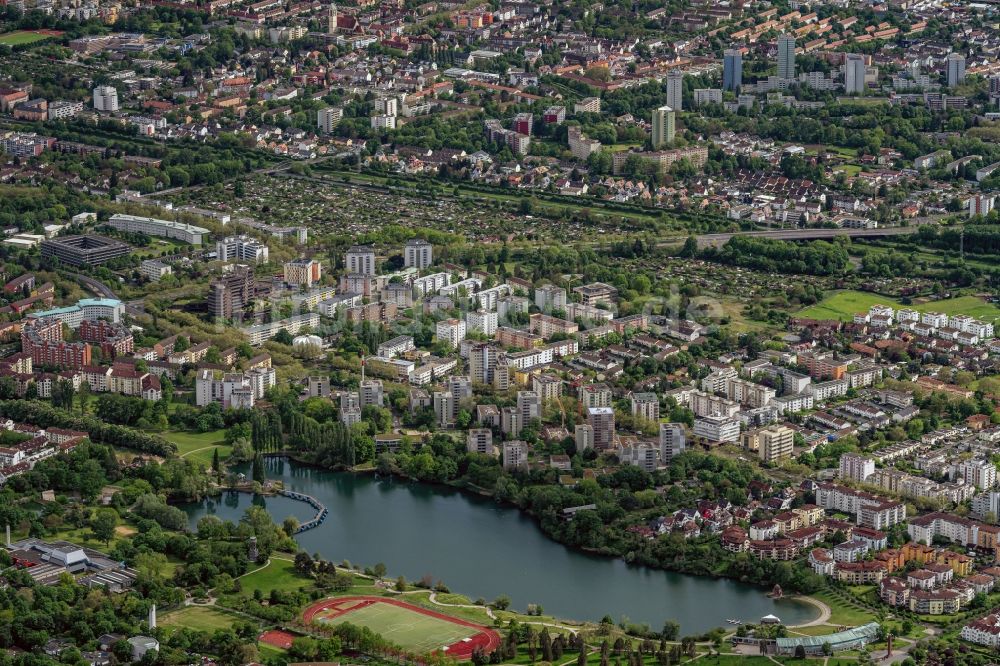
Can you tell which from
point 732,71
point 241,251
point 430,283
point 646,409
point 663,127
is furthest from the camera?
point 732,71

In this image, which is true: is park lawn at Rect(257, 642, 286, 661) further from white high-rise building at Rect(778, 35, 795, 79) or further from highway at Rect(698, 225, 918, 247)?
white high-rise building at Rect(778, 35, 795, 79)

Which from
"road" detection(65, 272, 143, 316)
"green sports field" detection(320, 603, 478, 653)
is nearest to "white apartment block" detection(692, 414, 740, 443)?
"green sports field" detection(320, 603, 478, 653)

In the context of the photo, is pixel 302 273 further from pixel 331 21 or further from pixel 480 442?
pixel 331 21

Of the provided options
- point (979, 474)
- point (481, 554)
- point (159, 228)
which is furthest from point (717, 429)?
point (159, 228)

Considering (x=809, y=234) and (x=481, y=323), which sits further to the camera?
(x=809, y=234)

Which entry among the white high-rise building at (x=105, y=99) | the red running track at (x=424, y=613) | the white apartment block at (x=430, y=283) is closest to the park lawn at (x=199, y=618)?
the red running track at (x=424, y=613)

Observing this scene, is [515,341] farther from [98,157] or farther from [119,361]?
[98,157]
